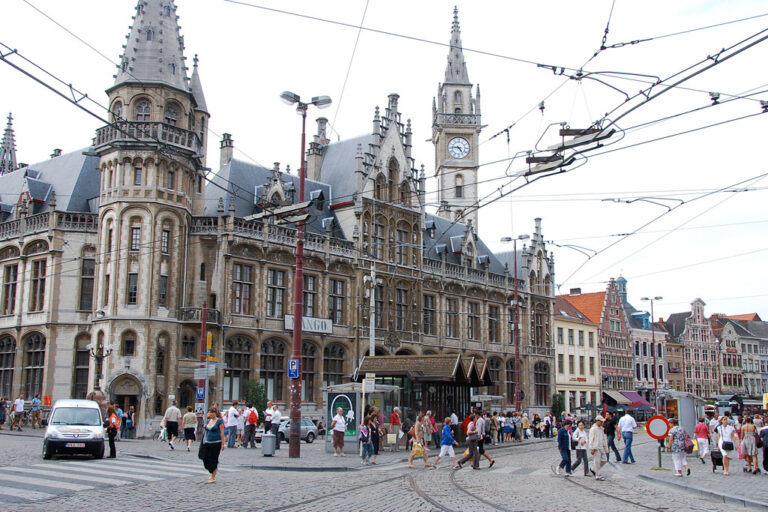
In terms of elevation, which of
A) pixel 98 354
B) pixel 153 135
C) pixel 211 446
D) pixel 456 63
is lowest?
pixel 211 446

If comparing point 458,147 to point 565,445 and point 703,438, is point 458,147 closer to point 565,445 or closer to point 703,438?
point 703,438

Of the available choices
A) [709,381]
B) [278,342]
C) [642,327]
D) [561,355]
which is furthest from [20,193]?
[709,381]

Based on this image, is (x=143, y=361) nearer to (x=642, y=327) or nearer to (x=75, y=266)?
(x=75, y=266)

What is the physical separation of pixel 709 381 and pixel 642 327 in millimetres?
12924

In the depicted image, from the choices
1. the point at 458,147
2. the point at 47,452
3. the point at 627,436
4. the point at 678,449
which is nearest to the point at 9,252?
the point at 47,452

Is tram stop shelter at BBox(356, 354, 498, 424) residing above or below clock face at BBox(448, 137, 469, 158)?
below

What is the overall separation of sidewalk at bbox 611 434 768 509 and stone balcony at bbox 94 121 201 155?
1011 inches

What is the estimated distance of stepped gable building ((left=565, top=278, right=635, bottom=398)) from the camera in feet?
243

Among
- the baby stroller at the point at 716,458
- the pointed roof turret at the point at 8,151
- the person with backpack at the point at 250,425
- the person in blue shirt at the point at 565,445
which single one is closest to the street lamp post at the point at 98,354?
the person with backpack at the point at 250,425

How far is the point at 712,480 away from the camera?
18922mm

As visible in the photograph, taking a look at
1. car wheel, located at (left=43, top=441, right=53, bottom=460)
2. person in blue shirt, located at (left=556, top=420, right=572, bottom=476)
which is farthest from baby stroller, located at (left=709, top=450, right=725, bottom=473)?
car wheel, located at (left=43, top=441, right=53, bottom=460)

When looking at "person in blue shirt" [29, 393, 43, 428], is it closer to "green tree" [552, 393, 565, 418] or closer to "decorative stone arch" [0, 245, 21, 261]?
"decorative stone arch" [0, 245, 21, 261]

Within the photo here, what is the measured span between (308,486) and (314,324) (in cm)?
2830

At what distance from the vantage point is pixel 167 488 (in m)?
15.2
